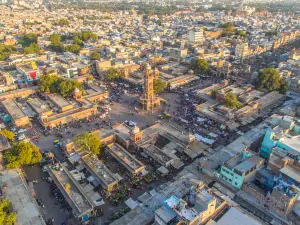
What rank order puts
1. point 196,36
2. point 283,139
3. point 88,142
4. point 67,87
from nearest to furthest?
point 283,139, point 88,142, point 67,87, point 196,36

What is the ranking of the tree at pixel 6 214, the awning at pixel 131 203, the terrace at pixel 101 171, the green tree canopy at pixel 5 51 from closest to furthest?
the tree at pixel 6 214 < the awning at pixel 131 203 < the terrace at pixel 101 171 < the green tree canopy at pixel 5 51

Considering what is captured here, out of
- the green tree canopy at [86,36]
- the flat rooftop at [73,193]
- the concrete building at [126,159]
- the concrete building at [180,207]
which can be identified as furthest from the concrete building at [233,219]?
the green tree canopy at [86,36]

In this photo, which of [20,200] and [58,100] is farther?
[58,100]

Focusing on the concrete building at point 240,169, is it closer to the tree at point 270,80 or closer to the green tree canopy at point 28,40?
the tree at point 270,80

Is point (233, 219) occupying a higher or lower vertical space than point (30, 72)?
lower

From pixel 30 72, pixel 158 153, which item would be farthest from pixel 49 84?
pixel 158 153

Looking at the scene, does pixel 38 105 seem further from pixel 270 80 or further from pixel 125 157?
pixel 270 80

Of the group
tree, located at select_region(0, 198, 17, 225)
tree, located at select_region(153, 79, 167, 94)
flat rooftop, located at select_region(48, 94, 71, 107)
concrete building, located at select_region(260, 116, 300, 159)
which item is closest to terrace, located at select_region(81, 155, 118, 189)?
tree, located at select_region(0, 198, 17, 225)
